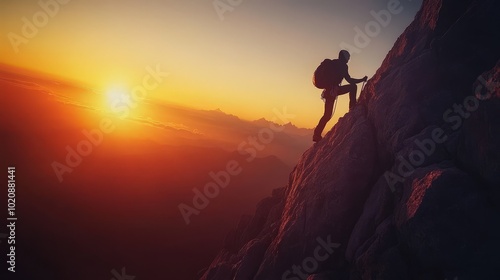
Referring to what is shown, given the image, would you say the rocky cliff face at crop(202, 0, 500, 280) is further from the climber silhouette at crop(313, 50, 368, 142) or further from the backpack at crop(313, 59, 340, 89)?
the backpack at crop(313, 59, 340, 89)

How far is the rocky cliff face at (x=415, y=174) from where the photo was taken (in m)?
8.70

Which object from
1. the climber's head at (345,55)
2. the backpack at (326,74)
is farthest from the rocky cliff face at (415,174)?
the backpack at (326,74)

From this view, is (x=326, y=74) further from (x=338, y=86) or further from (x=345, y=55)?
(x=345, y=55)

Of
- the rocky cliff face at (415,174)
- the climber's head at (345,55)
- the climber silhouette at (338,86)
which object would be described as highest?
the climber's head at (345,55)

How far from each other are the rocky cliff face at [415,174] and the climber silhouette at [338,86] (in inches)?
38.7

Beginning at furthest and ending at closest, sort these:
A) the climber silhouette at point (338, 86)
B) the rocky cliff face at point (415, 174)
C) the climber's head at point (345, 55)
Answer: the climber silhouette at point (338, 86), the climber's head at point (345, 55), the rocky cliff face at point (415, 174)

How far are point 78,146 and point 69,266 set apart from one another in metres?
142

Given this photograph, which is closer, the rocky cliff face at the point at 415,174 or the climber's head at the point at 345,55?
the rocky cliff face at the point at 415,174

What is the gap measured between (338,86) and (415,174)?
8.61m

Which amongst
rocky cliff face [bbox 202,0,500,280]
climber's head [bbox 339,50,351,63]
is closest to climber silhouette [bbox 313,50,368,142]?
climber's head [bbox 339,50,351,63]

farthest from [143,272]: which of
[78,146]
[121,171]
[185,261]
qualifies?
[78,146]

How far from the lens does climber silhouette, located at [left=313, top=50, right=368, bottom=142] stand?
56.6 ft

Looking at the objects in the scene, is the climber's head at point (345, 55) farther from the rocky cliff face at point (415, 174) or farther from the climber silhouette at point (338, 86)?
the rocky cliff face at point (415, 174)

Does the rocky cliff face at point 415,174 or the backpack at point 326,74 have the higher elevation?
the backpack at point 326,74
